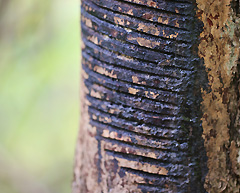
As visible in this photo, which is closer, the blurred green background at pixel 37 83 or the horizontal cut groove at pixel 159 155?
the horizontal cut groove at pixel 159 155

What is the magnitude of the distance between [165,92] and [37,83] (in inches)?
59.9

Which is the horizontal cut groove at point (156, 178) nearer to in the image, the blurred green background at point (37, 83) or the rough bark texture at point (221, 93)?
the rough bark texture at point (221, 93)

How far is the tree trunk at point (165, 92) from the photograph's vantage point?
1.75ft

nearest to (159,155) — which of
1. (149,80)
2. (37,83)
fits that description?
(149,80)

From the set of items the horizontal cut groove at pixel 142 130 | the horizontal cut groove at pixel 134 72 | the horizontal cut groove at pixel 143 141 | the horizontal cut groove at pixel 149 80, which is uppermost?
the horizontal cut groove at pixel 134 72

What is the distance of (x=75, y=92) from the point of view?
201 cm

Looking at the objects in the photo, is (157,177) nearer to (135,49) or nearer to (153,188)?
(153,188)

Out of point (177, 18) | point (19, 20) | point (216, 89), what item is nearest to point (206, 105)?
point (216, 89)

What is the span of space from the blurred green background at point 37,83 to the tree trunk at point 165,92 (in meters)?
1.36

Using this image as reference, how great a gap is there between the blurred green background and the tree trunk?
1.36 meters

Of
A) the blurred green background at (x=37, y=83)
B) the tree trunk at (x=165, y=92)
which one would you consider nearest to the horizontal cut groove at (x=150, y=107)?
the tree trunk at (x=165, y=92)

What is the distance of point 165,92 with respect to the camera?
0.55m

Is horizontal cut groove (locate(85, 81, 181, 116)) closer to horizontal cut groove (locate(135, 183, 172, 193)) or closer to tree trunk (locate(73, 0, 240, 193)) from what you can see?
tree trunk (locate(73, 0, 240, 193))

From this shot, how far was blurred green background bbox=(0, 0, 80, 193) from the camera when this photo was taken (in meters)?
1.95
